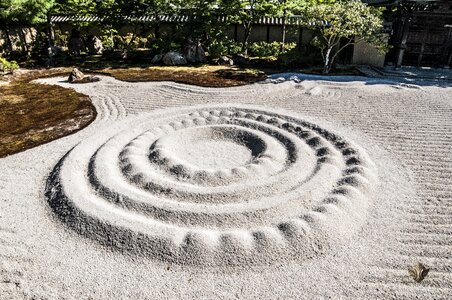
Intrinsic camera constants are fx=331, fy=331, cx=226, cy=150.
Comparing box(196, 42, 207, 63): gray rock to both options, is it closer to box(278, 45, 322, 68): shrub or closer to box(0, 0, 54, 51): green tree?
box(278, 45, 322, 68): shrub

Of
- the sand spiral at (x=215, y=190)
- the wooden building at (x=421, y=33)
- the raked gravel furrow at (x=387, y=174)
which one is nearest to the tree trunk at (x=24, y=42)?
the raked gravel furrow at (x=387, y=174)

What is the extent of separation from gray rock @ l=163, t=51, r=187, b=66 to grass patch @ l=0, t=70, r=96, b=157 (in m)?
9.19

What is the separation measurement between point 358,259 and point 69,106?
1553 cm

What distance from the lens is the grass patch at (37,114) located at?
1341cm

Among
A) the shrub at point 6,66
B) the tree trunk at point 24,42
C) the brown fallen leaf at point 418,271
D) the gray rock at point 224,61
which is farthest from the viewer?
the tree trunk at point 24,42

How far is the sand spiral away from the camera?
8016 mm

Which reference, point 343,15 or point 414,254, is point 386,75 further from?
point 414,254

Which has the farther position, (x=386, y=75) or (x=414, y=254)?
(x=386, y=75)

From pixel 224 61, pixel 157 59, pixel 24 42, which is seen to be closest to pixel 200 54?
pixel 224 61

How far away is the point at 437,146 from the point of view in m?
12.9

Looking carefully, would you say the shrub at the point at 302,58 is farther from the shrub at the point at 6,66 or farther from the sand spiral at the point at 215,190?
the shrub at the point at 6,66

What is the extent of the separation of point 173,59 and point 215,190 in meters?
19.3

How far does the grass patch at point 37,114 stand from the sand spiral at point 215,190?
215 cm

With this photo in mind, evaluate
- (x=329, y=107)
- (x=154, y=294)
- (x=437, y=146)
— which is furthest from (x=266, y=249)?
(x=329, y=107)
